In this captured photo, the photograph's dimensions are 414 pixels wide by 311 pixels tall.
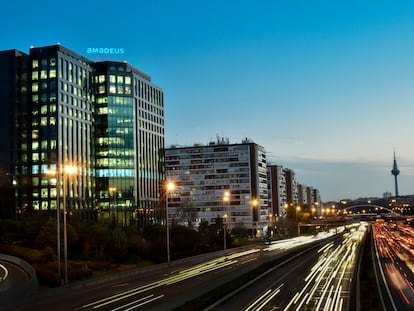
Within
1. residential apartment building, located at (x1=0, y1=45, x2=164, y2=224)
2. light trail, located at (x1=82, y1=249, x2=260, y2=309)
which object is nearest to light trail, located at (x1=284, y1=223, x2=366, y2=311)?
light trail, located at (x1=82, y1=249, x2=260, y2=309)

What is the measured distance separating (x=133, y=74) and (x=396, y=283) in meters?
123

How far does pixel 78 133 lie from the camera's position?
148 metres

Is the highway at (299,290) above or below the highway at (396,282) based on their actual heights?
above

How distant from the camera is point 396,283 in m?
55.4

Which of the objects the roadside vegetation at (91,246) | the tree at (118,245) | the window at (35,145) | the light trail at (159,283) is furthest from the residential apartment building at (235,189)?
the light trail at (159,283)

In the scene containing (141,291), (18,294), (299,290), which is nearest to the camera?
(18,294)

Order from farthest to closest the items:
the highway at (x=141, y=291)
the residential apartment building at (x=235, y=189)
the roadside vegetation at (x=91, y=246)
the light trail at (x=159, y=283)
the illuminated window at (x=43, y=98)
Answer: the residential apartment building at (x=235, y=189), the illuminated window at (x=43, y=98), the roadside vegetation at (x=91, y=246), the light trail at (x=159, y=283), the highway at (x=141, y=291)

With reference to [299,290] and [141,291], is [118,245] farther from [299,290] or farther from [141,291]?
[299,290]

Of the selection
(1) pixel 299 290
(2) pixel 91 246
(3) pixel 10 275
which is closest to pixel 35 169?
(2) pixel 91 246

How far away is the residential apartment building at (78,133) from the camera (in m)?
140

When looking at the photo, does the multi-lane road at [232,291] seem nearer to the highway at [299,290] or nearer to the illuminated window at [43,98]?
the highway at [299,290]

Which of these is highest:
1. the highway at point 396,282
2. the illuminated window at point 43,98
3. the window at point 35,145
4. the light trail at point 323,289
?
the illuminated window at point 43,98

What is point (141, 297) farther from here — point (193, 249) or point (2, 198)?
point (2, 198)

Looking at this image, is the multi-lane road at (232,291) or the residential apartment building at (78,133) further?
the residential apartment building at (78,133)
